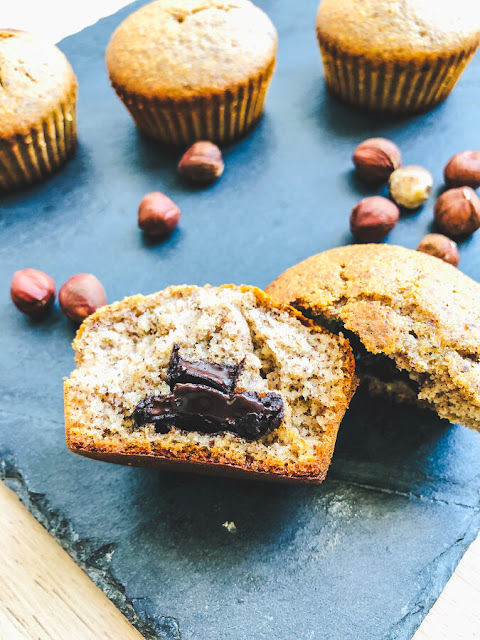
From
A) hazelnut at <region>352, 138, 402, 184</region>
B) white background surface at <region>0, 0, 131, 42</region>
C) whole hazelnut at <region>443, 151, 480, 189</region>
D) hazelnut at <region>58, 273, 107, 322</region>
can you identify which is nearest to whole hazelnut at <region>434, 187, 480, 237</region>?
whole hazelnut at <region>443, 151, 480, 189</region>

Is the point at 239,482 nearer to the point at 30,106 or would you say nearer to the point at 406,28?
the point at 30,106

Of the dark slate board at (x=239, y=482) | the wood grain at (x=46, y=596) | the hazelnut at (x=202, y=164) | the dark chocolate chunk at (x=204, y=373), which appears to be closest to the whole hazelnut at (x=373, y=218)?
the dark slate board at (x=239, y=482)

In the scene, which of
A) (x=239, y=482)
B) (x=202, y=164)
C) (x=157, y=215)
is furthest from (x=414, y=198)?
(x=239, y=482)

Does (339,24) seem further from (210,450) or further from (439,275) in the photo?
(210,450)

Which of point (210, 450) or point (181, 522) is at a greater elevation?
point (210, 450)

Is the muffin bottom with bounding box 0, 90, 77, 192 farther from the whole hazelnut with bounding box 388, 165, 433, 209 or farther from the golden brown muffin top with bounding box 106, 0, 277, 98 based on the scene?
the whole hazelnut with bounding box 388, 165, 433, 209

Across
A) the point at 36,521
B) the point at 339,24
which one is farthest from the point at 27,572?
the point at 339,24

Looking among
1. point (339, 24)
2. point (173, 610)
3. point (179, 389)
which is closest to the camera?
point (179, 389)
